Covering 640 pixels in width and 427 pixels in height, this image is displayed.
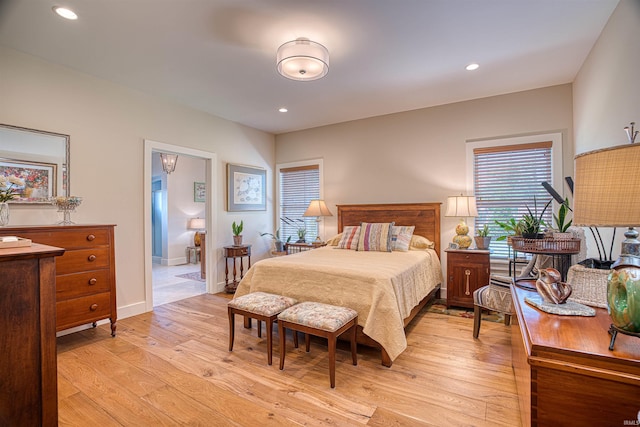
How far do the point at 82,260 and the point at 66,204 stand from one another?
557 mm

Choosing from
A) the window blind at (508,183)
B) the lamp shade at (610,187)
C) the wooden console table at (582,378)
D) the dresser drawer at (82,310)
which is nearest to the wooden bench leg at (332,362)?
the wooden console table at (582,378)

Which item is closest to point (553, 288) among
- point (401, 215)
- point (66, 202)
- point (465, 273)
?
point (465, 273)

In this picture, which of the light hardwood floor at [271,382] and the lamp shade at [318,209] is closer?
the light hardwood floor at [271,382]

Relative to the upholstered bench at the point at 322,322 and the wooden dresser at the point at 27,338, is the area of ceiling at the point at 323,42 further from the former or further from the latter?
the upholstered bench at the point at 322,322

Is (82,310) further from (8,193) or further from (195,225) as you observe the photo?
(195,225)

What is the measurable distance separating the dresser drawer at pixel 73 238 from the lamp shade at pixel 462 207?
12.8ft

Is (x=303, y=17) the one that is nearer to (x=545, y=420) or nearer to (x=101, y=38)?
(x=101, y=38)

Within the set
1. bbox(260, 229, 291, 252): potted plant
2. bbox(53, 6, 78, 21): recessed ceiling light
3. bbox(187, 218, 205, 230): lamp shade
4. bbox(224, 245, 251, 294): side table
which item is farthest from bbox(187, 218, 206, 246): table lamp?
bbox(53, 6, 78, 21): recessed ceiling light

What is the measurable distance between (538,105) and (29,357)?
4956 millimetres

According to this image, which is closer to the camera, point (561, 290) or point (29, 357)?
point (29, 357)

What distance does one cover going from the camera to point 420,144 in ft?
14.5

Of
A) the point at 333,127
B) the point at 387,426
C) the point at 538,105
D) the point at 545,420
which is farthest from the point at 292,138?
the point at 545,420

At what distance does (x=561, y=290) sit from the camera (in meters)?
1.51

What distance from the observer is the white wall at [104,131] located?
2.81 m
